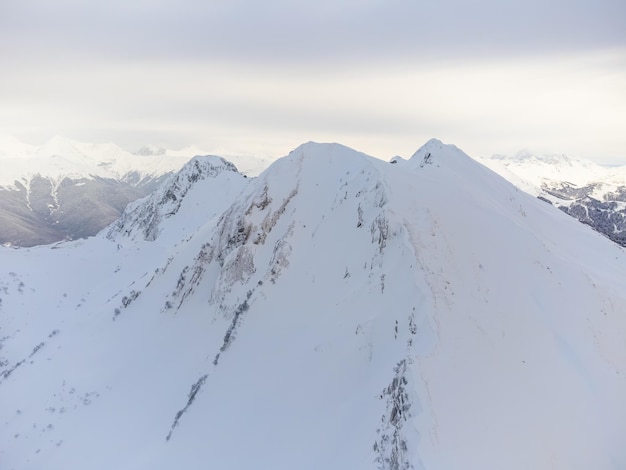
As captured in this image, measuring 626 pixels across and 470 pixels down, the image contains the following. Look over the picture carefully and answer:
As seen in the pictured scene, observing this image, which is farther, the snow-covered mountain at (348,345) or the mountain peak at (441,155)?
the mountain peak at (441,155)

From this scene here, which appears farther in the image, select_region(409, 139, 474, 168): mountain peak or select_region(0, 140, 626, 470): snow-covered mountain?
select_region(409, 139, 474, 168): mountain peak

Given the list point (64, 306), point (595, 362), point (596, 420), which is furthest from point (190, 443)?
point (64, 306)

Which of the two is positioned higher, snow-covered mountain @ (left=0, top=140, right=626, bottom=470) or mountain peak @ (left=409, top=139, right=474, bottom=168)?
mountain peak @ (left=409, top=139, right=474, bottom=168)

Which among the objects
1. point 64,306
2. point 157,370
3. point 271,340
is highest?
point 271,340

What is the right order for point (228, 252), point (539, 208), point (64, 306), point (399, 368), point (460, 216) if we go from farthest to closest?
point (64, 306) → point (539, 208) → point (228, 252) → point (460, 216) → point (399, 368)

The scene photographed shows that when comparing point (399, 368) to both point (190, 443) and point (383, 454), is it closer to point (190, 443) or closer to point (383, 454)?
point (383, 454)

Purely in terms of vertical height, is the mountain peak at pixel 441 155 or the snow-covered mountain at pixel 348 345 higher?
the mountain peak at pixel 441 155

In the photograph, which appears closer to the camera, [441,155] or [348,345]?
[348,345]

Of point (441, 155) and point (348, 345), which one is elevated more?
point (441, 155)
